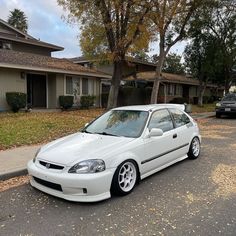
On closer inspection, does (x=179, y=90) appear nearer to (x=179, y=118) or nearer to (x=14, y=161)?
(x=179, y=118)

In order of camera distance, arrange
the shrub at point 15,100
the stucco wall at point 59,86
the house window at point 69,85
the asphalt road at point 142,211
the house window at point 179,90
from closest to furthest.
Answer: the asphalt road at point 142,211, the shrub at point 15,100, the stucco wall at point 59,86, the house window at point 69,85, the house window at point 179,90

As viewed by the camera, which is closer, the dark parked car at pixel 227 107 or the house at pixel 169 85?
the dark parked car at pixel 227 107

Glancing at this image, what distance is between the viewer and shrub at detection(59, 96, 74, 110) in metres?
20.0

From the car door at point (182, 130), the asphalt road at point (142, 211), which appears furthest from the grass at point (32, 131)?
the car door at point (182, 130)

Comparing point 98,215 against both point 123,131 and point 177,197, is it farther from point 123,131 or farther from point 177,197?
point 123,131

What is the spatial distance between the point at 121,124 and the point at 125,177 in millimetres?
1341

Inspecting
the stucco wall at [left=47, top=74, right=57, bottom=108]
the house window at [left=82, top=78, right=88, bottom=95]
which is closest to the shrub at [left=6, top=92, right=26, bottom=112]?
the stucco wall at [left=47, top=74, right=57, bottom=108]

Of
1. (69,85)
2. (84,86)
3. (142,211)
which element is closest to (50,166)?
(142,211)

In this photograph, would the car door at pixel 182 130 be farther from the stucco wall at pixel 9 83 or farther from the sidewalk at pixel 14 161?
the stucco wall at pixel 9 83

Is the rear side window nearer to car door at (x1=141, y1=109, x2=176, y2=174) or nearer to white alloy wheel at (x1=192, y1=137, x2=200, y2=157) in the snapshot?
car door at (x1=141, y1=109, x2=176, y2=174)

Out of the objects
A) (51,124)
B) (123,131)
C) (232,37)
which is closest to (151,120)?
(123,131)

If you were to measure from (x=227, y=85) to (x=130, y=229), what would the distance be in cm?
3200

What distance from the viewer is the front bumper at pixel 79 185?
4.52 metres

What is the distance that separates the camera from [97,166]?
4672mm
